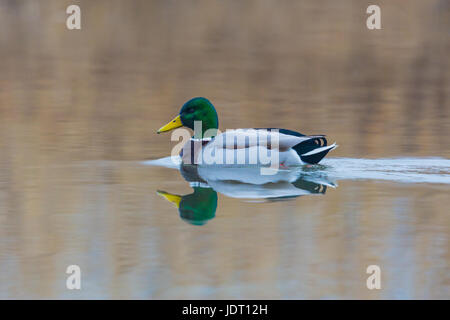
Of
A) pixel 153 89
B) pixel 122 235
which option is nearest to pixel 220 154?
pixel 122 235

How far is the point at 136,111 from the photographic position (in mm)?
10383

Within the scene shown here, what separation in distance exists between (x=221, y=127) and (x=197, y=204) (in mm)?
3193

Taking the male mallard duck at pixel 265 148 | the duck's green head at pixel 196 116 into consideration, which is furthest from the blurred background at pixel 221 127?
the male mallard duck at pixel 265 148

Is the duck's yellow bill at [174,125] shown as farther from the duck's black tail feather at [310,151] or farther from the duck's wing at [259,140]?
the duck's black tail feather at [310,151]

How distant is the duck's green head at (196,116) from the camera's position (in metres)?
8.41

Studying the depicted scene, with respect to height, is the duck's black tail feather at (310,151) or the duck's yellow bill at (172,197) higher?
the duck's black tail feather at (310,151)

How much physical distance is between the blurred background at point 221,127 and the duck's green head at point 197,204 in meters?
0.10

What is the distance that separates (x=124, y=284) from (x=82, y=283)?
0.83ft

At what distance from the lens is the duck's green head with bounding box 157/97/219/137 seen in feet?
27.6

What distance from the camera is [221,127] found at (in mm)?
9570

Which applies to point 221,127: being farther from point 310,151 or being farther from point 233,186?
point 233,186

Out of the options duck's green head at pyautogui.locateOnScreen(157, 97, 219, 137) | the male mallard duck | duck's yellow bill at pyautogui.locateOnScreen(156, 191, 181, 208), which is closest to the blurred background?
duck's yellow bill at pyautogui.locateOnScreen(156, 191, 181, 208)

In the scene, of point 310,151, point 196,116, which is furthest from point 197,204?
point 196,116

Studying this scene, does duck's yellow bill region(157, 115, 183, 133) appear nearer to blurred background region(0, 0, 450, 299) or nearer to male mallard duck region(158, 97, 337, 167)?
blurred background region(0, 0, 450, 299)
